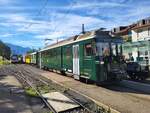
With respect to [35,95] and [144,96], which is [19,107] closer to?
[35,95]

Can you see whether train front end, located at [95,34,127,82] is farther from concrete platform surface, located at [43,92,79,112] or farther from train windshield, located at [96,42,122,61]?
concrete platform surface, located at [43,92,79,112]

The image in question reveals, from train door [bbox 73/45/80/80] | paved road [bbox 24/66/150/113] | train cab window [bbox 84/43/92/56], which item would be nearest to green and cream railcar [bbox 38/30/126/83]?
train cab window [bbox 84/43/92/56]

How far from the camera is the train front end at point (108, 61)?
16828 mm

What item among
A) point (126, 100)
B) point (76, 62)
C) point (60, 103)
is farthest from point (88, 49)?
point (60, 103)

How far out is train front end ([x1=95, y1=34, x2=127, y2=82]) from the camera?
55.2ft

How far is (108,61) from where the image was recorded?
17.0m

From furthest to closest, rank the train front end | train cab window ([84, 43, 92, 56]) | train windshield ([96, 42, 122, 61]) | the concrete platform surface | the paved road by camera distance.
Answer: train cab window ([84, 43, 92, 56]), train windshield ([96, 42, 122, 61]), the train front end, the concrete platform surface, the paved road

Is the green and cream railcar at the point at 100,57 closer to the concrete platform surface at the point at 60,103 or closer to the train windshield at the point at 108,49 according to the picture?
→ the train windshield at the point at 108,49

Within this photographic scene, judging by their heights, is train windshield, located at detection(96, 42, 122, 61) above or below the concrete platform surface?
above

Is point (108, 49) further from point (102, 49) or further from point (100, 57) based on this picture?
point (100, 57)

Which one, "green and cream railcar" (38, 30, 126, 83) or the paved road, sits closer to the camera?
the paved road

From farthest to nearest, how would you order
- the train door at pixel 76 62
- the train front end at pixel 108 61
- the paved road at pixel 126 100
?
1. the train door at pixel 76 62
2. the train front end at pixel 108 61
3. the paved road at pixel 126 100

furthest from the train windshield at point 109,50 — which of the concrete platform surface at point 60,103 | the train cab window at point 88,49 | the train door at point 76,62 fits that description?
the concrete platform surface at point 60,103

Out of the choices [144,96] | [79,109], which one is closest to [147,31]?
[144,96]
